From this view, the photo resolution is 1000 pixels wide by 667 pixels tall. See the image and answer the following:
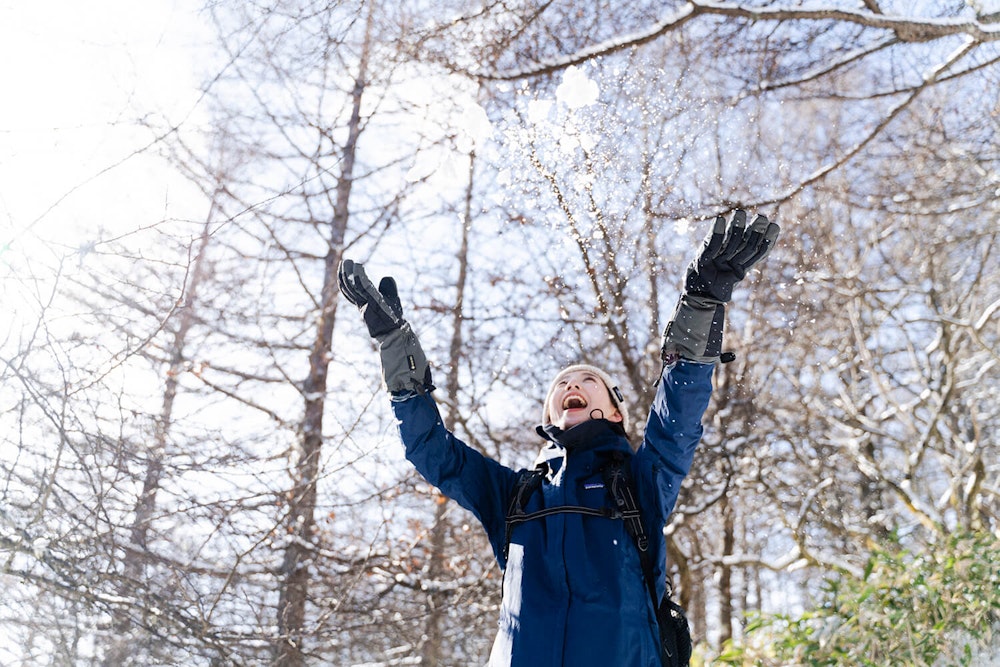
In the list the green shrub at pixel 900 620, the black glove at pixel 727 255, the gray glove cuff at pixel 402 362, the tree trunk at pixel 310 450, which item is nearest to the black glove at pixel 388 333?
the gray glove cuff at pixel 402 362

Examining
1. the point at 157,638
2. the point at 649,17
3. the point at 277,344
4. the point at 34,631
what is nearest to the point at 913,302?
the point at 649,17

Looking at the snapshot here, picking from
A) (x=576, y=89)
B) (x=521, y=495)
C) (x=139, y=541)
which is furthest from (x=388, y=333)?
(x=139, y=541)

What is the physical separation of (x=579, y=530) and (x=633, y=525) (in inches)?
5.7

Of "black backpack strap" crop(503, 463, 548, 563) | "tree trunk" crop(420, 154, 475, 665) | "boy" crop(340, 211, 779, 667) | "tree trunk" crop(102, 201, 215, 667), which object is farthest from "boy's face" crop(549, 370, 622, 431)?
"tree trunk" crop(420, 154, 475, 665)

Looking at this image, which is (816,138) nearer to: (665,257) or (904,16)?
(665,257)

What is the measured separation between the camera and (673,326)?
1.92 meters

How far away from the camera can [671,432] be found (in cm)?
192

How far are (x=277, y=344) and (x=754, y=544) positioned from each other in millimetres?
7700

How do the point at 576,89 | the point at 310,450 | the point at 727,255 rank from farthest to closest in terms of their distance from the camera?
the point at 310,450
the point at 576,89
the point at 727,255

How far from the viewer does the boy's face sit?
222cm

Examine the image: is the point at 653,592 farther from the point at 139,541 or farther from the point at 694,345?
the point at 139,541

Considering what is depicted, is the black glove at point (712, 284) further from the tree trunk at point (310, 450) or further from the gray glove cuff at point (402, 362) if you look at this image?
the tree trunk at point (310, 450)

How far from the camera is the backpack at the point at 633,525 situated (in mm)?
1850

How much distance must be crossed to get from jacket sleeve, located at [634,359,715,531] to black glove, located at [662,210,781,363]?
0.05m
